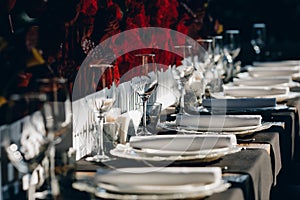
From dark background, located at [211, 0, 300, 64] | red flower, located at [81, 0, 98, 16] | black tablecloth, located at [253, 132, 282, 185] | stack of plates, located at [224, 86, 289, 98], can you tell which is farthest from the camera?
dark background, located at [211, 0, 300, 64]

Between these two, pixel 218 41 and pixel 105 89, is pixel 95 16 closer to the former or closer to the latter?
pixel 105 89

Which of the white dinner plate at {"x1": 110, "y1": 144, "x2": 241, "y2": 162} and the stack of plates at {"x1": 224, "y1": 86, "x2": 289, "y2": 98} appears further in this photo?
the stack of plates at {"x1": 224, "y1": 86, "x2": 289, "y2": 98}

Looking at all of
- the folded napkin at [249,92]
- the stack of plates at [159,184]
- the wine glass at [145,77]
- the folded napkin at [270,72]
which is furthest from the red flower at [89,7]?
the folded napkin at [270,72]

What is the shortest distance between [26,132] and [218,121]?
1286 mm

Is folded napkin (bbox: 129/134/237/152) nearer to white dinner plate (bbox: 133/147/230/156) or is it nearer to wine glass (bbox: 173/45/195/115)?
white dinner plate (bbox: 133/147/230/156)

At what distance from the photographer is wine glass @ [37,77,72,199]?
68.8 inches

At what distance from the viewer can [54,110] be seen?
5.81 ft

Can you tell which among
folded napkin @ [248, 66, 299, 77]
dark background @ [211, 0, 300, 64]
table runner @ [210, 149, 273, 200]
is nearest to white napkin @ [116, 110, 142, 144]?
table runner @ [210, 149, 273, 200]

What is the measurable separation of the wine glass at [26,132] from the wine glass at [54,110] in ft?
0.04

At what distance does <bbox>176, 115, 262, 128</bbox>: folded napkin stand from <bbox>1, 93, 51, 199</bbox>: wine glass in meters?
1.15

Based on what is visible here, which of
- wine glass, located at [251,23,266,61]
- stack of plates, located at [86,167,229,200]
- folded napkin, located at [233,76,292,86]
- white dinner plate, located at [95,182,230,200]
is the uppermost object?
wine glass, located at [251,23,266,61]

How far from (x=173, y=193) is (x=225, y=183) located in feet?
0.88

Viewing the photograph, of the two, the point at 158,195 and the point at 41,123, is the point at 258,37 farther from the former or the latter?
the point at 41,123

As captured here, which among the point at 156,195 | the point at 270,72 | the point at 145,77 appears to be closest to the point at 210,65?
the point at 270,72
